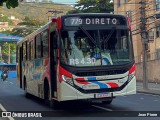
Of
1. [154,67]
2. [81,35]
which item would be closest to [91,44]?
[81,35]

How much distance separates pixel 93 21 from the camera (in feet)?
45.8

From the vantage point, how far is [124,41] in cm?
1407

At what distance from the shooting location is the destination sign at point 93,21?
1383cm

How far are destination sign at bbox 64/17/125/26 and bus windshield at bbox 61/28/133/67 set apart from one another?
28 centimetres

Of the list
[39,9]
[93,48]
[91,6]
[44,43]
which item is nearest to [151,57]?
[91,6]

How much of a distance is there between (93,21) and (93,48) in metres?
0.96

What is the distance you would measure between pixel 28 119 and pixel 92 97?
2193mm

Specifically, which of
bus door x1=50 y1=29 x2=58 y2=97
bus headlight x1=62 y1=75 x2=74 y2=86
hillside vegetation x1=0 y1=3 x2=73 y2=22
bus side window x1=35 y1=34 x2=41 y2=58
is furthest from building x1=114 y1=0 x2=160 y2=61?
bus headlight x1=62 y1=75 x2=74 y2=86

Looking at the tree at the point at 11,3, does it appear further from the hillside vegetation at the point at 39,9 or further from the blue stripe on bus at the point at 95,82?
the blue stripe on bus at the point at 95,82

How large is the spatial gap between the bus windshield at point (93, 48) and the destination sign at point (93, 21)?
0.28m

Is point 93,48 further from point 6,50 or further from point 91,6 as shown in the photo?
point 6,50

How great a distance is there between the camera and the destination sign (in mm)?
13828

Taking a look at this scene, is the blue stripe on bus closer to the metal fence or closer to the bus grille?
the bus grille

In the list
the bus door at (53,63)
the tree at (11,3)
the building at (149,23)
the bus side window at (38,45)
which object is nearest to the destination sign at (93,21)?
the bus door at (53,63)
